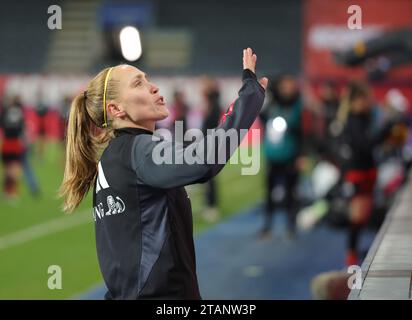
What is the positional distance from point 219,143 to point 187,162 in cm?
12

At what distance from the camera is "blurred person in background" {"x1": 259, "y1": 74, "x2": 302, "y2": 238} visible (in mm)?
10594

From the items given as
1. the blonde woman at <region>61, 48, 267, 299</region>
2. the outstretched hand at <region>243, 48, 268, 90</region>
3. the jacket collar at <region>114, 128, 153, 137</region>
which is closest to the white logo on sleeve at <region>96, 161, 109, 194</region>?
the blonde woman at <region>61, 48, 267, 299</region>

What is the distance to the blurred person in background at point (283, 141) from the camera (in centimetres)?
1059

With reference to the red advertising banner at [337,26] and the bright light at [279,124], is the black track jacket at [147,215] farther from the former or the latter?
the red advertising banner at [337,26]

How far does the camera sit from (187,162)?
270cm

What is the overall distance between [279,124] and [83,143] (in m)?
7.43

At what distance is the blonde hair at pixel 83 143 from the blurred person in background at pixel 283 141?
735 cm

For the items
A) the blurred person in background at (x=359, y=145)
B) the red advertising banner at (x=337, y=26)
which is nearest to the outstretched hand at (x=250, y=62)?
the blurred person in background at (x=359, y=145)

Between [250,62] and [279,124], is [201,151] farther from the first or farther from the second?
[279,124]

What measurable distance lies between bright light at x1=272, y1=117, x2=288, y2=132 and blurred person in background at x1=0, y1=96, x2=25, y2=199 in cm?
548

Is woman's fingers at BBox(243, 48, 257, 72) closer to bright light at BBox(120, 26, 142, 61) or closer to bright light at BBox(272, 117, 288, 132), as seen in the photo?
bright light at BBox(120, 26, 142, 61)

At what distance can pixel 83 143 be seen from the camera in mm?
3225

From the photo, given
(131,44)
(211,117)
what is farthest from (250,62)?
(211,117)
